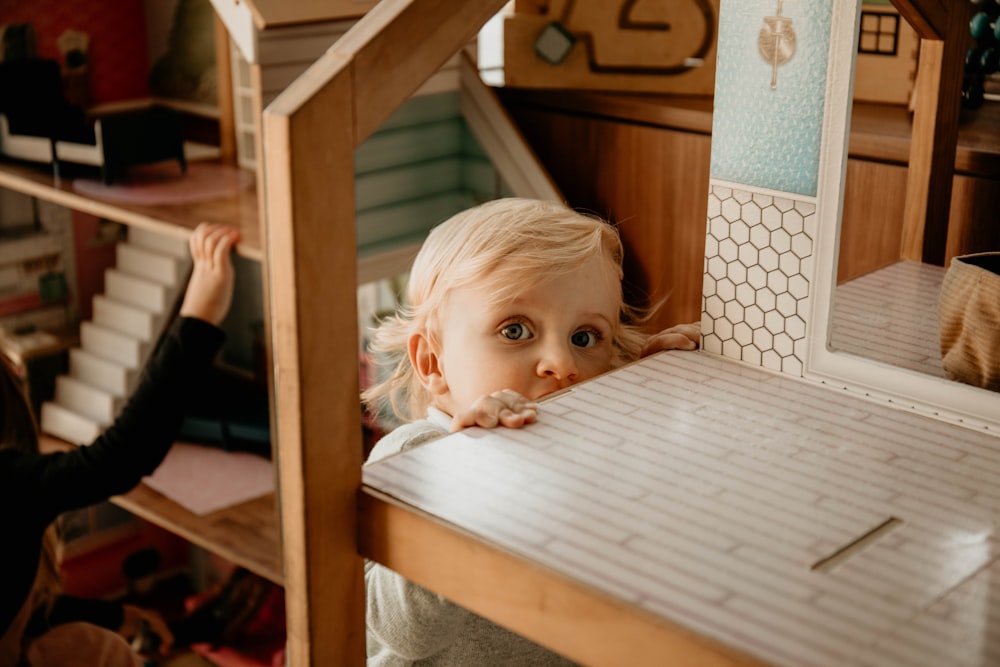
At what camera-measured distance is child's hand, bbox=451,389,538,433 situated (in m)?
0.71

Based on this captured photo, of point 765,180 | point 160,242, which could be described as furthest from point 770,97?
point 160,242

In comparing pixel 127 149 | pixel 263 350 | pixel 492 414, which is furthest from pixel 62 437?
pixel 492 414

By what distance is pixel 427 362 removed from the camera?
3.42 ft

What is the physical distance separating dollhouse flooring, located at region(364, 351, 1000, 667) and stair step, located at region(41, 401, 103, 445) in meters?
1.79

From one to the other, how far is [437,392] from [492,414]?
321mm

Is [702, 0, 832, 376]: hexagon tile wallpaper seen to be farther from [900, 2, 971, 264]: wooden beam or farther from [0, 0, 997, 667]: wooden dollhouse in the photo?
[900, 2, 971, 264]: wooden beam

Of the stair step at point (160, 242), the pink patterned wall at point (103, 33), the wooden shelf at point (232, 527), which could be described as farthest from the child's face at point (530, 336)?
the pink patterned wall at point (103, 33)

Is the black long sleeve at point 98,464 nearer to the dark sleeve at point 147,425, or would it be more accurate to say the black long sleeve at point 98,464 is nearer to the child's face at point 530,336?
the dark sleeve at point 147,425

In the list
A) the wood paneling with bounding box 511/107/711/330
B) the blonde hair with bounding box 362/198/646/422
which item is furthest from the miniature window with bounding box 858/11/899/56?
the blonde hair with bounding box 362/198/646/422

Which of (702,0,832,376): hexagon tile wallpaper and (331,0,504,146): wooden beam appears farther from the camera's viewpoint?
(702,0,832,376): hexagon tile wallpaper

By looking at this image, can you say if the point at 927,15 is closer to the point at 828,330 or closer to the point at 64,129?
the point at 828,330

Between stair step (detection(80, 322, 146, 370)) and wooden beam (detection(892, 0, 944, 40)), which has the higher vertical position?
wooden beam (detection(892, 0, 944, 40))

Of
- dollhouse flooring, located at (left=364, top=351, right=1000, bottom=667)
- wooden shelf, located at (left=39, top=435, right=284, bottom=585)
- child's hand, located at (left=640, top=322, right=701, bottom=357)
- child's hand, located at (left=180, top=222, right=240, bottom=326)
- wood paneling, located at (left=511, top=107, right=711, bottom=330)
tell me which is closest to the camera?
dollhouse flooring, located at (left=364, top=351, right=1000, bottom=667)

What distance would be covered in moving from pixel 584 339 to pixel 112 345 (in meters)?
1.62
